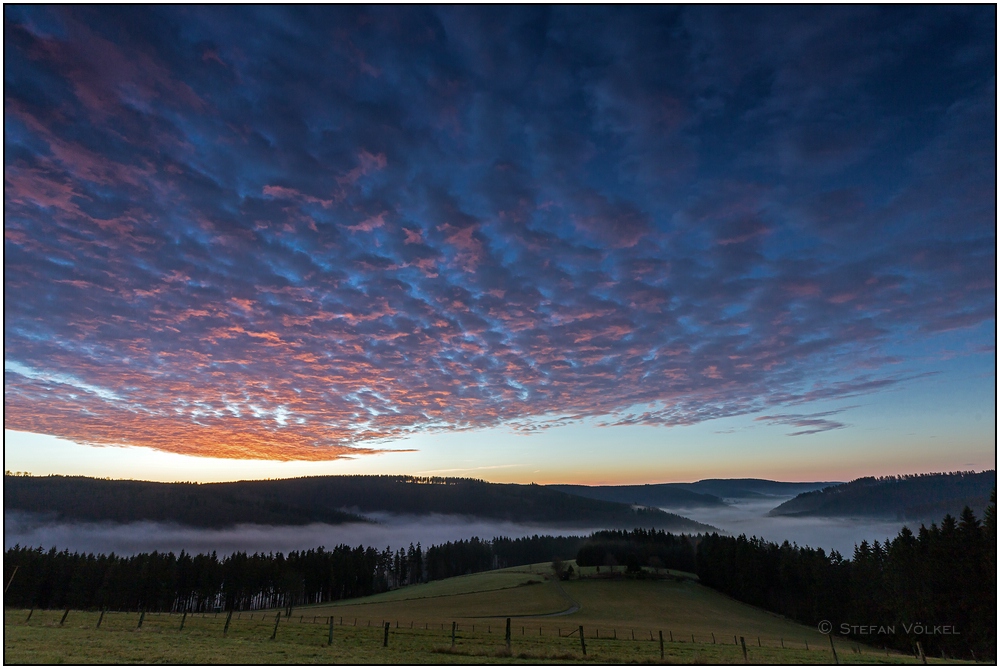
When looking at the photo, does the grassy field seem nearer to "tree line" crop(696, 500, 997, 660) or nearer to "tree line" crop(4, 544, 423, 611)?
"tree line" crop(696, 500, 997, 660)

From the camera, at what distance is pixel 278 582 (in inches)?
5177

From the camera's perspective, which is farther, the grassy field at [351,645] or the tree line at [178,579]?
the tree line at [178,579]

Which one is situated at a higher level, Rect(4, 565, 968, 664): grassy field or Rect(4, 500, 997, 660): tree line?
Rect(4, 565, 968, 664): grassy field

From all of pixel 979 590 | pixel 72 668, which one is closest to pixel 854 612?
pixel 979 590

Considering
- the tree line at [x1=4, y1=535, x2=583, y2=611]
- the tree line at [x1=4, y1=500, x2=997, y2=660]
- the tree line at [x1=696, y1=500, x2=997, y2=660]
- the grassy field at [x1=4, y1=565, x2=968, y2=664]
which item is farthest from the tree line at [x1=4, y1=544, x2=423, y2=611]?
the tree line at [x1=696, y1=500, x2=997, y2=660]

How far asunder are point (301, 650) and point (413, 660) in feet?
25.4

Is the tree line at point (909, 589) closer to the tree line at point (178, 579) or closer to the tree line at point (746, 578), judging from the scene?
the tree line at point (746, 578)

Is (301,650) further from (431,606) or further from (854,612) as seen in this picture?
(854,612)

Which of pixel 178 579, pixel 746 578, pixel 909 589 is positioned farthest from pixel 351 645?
pixel 178 579

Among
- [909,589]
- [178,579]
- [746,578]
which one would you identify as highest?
[909,589]

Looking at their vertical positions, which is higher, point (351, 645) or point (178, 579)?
point (351, 645)

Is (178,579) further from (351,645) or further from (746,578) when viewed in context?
(746,578)

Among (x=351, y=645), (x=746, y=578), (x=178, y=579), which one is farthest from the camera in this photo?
(x=178, y=579)

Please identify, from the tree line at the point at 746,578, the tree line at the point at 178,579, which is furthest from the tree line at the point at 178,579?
the tree line at the point at 746,578
